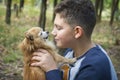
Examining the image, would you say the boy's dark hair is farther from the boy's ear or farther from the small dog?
the small dog

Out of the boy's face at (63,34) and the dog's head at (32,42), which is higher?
the boy's face at (63,34)

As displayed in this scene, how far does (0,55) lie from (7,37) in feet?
8.94

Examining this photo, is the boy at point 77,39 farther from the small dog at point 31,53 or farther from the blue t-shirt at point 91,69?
the small dog at point 31,53

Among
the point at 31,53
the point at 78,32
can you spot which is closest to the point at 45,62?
the point at 78,32

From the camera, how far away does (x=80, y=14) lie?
2.39m

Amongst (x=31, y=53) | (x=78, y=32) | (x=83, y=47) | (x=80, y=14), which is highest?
(x=80, y=14)

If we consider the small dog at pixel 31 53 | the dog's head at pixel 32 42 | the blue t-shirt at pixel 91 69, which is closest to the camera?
the blue t-shirt at pixel 91 69

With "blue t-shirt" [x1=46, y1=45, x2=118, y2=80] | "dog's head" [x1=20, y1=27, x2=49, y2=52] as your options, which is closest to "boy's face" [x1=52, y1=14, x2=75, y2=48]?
"blue t-shirt" [x1=46, y1=45, x2=118, y2=80]

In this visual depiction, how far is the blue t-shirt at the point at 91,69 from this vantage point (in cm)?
223

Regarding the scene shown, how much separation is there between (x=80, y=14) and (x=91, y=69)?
0.40 m

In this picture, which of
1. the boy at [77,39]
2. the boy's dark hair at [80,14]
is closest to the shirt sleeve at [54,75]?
the boy at [77,39]

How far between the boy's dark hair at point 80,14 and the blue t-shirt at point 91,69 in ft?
0.52

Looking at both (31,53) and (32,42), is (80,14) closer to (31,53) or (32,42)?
(31,53)

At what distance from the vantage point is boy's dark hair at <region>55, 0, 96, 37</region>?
2385 mm
